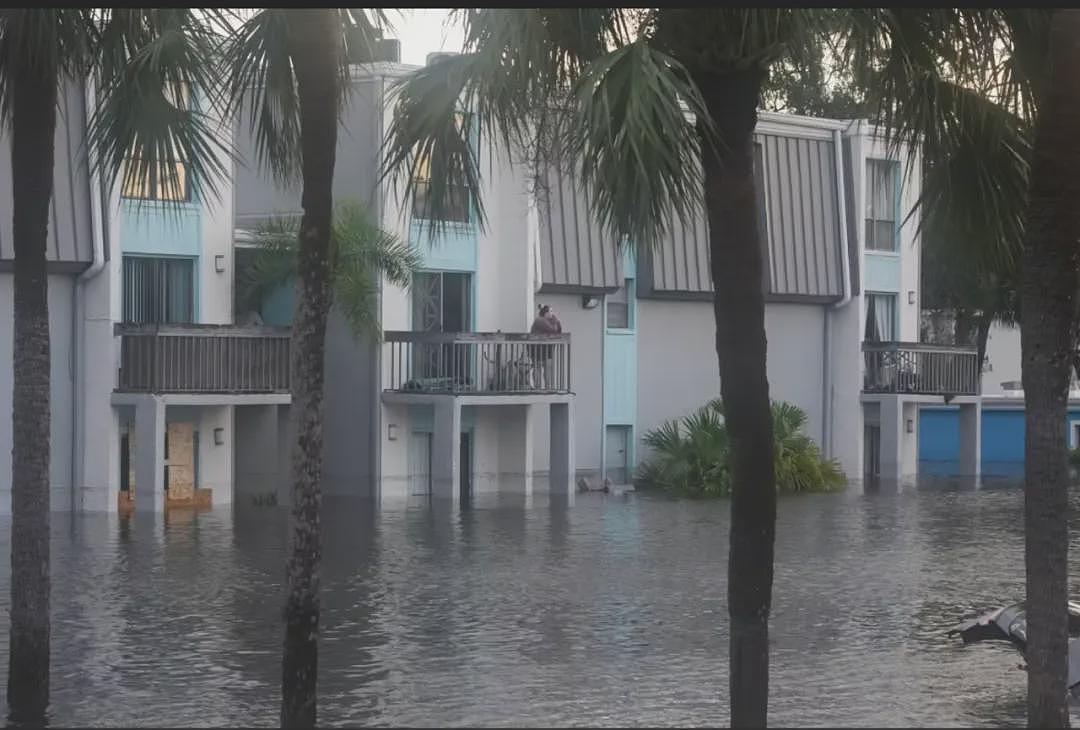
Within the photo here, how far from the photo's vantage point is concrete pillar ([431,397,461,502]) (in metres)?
35.1

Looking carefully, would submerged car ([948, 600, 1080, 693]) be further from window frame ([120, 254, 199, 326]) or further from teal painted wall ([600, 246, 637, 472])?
teal painted wall ([600, 246, 637, 472])

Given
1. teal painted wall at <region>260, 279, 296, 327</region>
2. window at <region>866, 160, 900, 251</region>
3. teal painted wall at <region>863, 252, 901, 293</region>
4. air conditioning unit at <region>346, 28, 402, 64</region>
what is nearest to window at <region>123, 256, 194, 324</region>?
teal painted wall at <region>260, 279, 296, 327</region>

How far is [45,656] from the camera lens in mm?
12383

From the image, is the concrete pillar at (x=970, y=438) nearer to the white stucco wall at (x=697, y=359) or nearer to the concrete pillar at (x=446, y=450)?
the white stucco wall at (x=697, y=359)

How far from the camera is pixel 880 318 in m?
46.7

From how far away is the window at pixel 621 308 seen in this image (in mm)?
41375

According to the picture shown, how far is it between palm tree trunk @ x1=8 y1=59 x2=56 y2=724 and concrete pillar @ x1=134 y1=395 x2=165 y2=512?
1920 cm

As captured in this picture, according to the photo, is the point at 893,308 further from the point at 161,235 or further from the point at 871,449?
the point at 161,235

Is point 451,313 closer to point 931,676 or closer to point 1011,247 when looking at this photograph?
point 931,676

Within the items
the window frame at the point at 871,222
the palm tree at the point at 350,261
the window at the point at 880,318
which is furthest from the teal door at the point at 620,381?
the window at the point at 880,318

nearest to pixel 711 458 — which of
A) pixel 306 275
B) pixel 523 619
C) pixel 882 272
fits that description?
pixel 882 272

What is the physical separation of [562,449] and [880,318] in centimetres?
1260

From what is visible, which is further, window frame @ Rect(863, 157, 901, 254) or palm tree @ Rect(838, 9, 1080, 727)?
window frame @ Rect(863, 157, 901, 254)

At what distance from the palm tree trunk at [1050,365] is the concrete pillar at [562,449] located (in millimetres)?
27418
